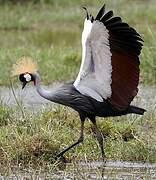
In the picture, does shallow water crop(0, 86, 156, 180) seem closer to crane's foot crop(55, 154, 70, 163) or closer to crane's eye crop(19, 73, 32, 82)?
crane's foot crop(55, 154, 70, 163)

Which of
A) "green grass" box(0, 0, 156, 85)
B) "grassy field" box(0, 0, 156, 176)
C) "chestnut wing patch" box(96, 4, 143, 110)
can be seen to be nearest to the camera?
"chestnut wing patch" box(96, 4, 143, 110)

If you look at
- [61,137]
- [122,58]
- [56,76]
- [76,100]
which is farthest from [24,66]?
[56,76]

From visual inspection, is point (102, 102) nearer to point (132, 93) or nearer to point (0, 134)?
point (132, 93)

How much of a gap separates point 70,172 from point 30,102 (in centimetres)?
297

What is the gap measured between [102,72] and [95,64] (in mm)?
88

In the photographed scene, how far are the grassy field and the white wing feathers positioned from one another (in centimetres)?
54

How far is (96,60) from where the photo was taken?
6.72m

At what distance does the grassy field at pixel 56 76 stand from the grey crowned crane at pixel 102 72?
278 millimetres

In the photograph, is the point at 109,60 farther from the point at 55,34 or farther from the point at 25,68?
the point at 55,34

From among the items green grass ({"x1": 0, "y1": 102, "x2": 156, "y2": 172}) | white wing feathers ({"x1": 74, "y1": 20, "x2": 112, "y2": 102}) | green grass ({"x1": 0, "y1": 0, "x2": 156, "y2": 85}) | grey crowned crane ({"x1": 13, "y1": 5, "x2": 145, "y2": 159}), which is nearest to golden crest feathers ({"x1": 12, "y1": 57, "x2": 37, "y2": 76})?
grey crowned crane ({"x1": 13, "y1": 5, "x2": 145, "y2": 159})

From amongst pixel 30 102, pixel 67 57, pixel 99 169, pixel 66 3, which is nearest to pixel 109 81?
pixel 99 169

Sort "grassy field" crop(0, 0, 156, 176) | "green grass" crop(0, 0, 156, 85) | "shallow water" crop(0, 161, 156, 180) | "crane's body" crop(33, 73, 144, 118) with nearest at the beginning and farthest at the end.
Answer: "shallow water" crop(0, 161, 156, 180) < "crane's body" crop(33, 73, 144, 118) < "grassy field" crop(0, 0, 156, 176) < "green grass" crop(0, 0, 156, 85)

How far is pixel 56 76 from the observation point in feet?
34.7

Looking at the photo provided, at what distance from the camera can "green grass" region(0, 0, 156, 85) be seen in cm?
1062
